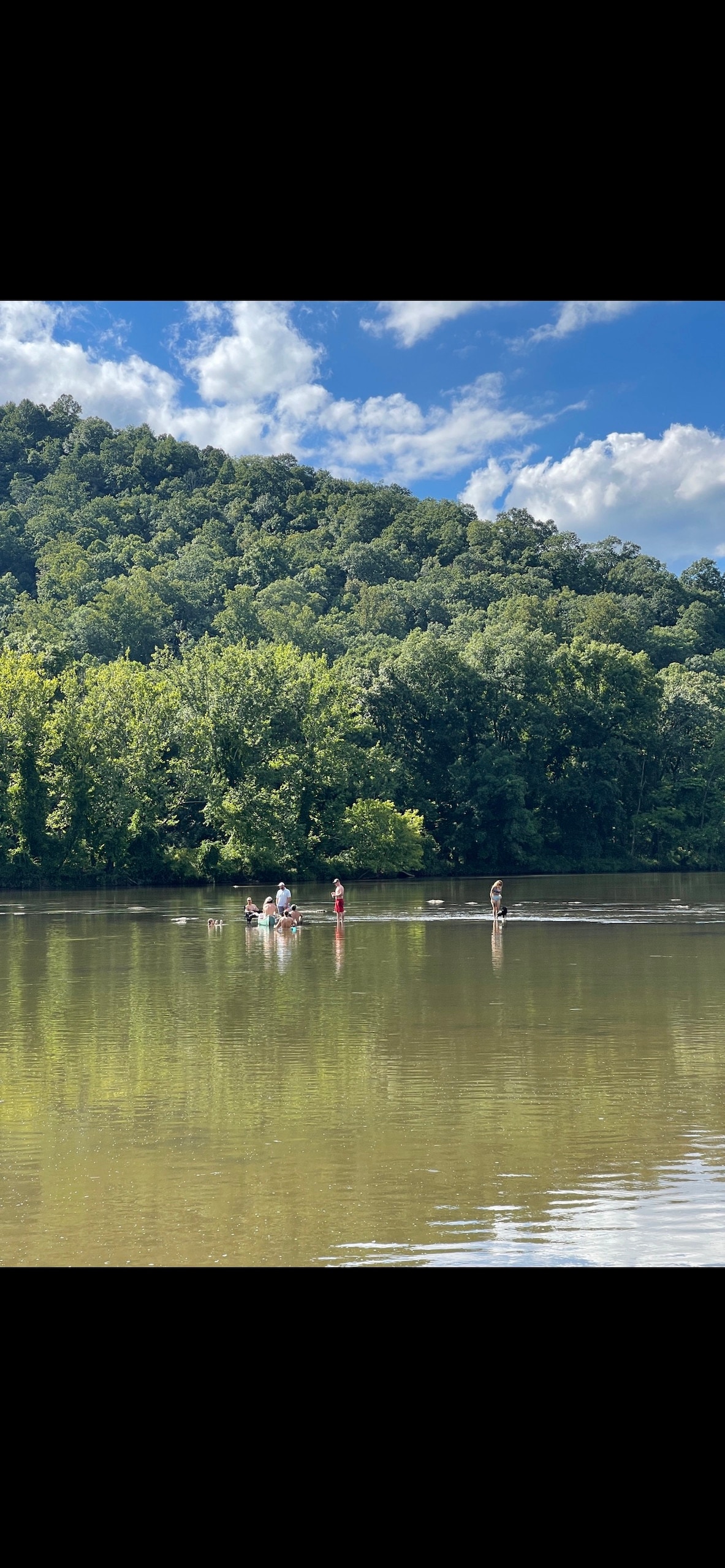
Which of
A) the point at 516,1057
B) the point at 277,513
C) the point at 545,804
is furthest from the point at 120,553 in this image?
the point at 516,1057

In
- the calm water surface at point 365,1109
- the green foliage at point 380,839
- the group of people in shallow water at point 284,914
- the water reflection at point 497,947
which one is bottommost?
the calm water surface at point 365,1109

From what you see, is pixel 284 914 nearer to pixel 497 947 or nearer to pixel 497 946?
pixel 497 946

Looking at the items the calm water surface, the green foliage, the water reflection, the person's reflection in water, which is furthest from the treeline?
the calm water surface

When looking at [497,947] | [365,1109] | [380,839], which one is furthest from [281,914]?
[380,839]

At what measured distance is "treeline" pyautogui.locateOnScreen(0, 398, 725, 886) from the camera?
2921 inches

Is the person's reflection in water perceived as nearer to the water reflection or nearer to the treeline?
the water reflection

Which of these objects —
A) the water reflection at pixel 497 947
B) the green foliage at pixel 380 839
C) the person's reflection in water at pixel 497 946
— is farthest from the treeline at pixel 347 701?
the water reflection at pixel 497 947

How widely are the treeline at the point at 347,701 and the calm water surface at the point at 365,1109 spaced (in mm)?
42650

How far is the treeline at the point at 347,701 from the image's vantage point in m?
74.2

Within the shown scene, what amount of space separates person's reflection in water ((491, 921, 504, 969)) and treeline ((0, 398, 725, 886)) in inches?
1383

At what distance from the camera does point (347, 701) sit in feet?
271

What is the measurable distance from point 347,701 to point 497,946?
4918 cm

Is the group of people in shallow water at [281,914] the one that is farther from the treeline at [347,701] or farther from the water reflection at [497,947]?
the treeline at [347,701]
